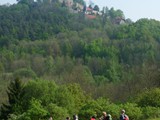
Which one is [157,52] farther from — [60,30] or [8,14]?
[8,14]

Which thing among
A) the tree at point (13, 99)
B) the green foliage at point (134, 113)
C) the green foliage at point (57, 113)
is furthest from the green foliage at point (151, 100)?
the tree at point (13, 99)

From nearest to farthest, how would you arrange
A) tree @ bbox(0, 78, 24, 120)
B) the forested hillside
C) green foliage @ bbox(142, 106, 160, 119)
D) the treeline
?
1. green foliage @ bbox(142, 106, 160, 119)
2. the treeline
3. the forested hillside
4. tree @ bbox(0, 78, 24, 120)

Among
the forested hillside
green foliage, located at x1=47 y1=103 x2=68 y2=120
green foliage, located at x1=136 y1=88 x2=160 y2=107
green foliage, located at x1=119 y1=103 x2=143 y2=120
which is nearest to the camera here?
green foliage, located at x1=119 y1=103 x2=143 y2=120

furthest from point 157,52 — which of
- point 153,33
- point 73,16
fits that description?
point 73,16

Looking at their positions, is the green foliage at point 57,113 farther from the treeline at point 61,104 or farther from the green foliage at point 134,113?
the green foliage at point 134,113

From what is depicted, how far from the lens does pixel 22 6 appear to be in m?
Answer: 172

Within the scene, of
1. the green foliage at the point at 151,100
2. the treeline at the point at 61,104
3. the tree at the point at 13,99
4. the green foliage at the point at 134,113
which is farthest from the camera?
the tree at the point at 13,99

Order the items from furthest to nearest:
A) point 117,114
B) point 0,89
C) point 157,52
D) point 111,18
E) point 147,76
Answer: point 111,18
point 157,52
point 0,89
point 147,76
point 117,114

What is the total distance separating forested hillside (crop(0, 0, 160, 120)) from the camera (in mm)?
34656

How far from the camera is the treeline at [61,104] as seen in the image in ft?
93.7

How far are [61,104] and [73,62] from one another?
6897 cm

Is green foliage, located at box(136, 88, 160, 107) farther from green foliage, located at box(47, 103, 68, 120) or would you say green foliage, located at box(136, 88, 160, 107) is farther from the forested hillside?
green foliage, located at box(47, 103, 68, 120)

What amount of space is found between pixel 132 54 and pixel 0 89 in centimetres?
4640

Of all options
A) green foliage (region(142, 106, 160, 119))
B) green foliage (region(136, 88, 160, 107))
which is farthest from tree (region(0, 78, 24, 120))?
green foliage (region(142, 106, 160, 119))
